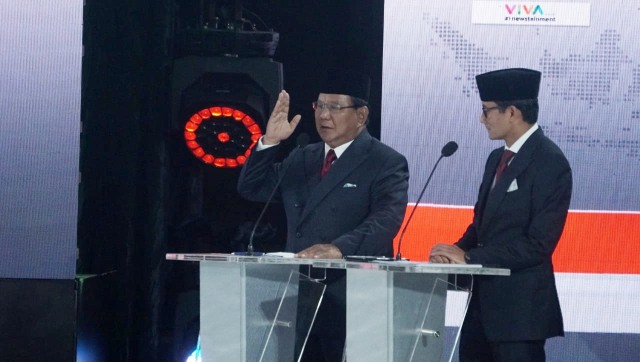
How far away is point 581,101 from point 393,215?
1295 millimetres

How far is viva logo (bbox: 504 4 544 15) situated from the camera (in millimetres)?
4836

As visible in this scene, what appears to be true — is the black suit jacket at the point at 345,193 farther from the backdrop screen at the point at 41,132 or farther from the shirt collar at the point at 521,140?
the backdrop screen at the point at 41,132

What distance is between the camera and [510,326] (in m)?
3.46


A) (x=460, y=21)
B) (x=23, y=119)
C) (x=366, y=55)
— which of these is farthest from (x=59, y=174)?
(x=460, y=21)

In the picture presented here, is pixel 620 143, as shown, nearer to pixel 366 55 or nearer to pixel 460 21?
pixel 460 21

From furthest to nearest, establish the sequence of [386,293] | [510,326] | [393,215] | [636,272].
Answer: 1. [636,272]
2. [393,215]
3. [510,326]
4. [386,293]

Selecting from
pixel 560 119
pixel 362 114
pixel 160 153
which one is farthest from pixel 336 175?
pixel 560 119

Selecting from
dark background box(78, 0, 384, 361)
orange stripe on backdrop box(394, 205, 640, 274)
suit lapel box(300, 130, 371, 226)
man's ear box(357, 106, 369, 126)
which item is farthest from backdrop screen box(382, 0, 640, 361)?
suit lapel box(300, 130, 371, 226)

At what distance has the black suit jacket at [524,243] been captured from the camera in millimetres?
→ 3447

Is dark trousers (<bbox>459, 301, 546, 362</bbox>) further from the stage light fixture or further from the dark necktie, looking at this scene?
the stage light fixture

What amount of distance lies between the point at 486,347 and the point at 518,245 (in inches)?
15.8

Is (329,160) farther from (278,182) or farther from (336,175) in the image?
(278,182)

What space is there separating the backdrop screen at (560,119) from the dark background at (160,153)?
19cm

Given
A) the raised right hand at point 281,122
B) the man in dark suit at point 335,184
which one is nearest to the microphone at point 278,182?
the man in dark suit at point 335,184
